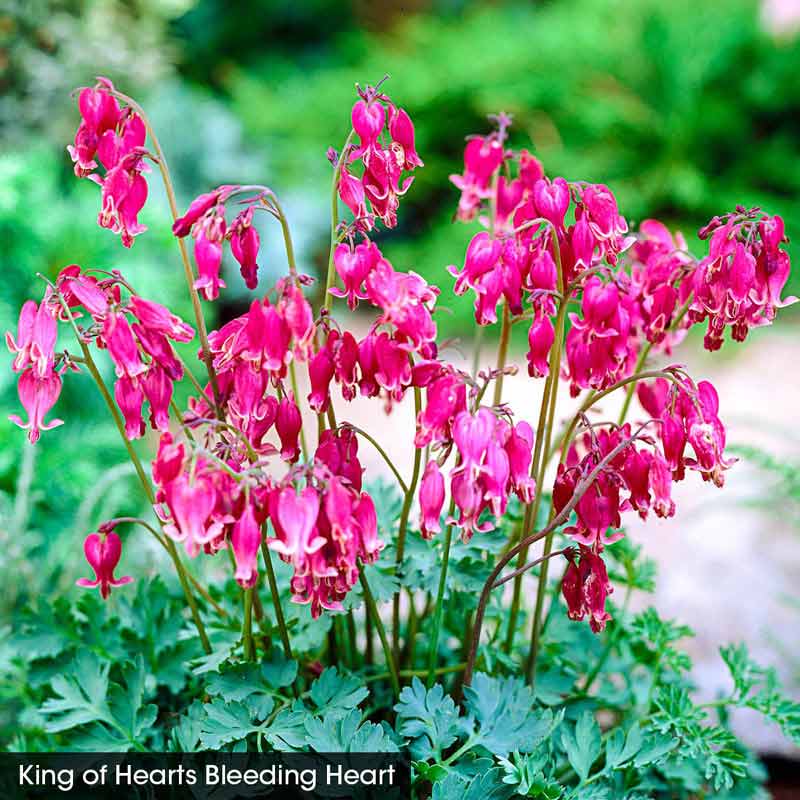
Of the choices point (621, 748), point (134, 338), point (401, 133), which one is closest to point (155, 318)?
point (134, 338)

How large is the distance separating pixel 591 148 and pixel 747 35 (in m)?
1.00

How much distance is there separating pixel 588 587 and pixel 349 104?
4.56 metres

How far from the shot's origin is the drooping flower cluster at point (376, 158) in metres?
1.07

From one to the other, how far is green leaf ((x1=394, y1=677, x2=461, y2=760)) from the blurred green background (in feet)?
6.09

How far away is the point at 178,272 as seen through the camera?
3646 millimetres

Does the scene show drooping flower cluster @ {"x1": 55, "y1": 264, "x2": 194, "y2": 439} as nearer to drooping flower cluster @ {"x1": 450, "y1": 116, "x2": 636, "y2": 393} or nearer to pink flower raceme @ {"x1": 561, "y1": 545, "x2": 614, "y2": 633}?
drooping flower cluster @ {"x1": 450, "y1": 116, "x2": 636, "y2": 393}

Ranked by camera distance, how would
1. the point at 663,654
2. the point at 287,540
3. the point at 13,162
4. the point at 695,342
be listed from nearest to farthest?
1. the point at 287,540
2. the point at 663,654
3. the point at 13,162
4. the point at 695,342

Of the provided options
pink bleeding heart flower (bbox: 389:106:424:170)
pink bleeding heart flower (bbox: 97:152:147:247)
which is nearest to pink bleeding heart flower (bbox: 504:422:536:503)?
pink bleeding heart flower (bbox: 389:106:424:170)

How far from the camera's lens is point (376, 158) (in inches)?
42.4

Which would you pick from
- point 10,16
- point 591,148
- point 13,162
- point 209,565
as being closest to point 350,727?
point 209,565

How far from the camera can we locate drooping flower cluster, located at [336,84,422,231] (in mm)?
1074

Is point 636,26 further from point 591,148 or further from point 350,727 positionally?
point 350,727

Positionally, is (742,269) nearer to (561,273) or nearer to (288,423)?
(561,273)

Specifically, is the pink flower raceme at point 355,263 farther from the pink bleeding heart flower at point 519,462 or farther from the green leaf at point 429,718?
the green leaf at point 429,718
